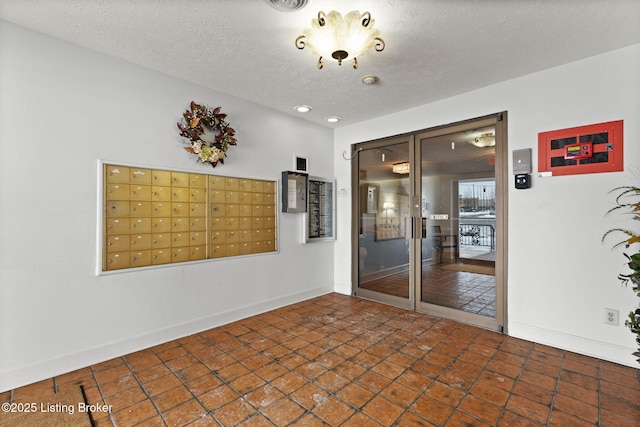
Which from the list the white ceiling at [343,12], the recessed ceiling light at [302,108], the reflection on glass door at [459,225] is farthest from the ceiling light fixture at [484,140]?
the recessed ceiling light at [302,108]

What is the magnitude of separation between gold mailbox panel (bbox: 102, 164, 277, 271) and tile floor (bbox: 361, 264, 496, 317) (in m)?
1.90

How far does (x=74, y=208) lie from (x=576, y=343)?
4262mm

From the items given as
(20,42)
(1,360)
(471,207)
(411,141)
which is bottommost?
(1,360)

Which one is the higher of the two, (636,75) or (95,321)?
(636,75)

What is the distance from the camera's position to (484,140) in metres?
3.16

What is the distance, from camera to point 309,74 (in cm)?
277

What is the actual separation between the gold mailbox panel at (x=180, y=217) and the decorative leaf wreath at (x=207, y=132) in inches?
9.4

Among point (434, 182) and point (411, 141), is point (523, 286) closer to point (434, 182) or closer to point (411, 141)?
point (434, 182)

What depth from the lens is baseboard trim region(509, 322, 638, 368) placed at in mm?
2325

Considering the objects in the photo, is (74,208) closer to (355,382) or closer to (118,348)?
(118,348)

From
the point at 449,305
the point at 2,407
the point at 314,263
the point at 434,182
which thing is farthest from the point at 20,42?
the point at 449,305

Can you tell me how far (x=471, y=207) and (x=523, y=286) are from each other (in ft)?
2.99

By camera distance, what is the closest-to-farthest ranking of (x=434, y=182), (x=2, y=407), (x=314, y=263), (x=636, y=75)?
(x=2, y=407) < (x=636, y=75) < (x=434, y=182) < (x=314, y=263)

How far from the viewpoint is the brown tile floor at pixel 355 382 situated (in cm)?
175
